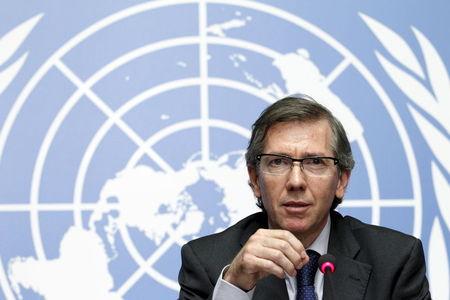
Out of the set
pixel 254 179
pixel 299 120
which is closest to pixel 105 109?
pixel 254 179

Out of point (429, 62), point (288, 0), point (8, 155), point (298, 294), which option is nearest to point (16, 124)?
point (8, 155)

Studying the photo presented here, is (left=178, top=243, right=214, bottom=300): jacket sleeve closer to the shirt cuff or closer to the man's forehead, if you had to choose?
the shirt cuff

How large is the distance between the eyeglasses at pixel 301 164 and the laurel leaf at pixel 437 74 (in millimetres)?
1202

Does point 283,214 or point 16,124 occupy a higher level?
point 16,124

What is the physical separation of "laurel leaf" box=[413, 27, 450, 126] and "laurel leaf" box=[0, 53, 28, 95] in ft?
6.19

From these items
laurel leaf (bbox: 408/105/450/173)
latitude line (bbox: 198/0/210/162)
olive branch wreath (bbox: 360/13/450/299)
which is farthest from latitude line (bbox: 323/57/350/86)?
latitude line (bbox: 198/0/210/162)

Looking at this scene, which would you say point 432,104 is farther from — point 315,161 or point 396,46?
point 315,161

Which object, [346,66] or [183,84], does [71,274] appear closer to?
[183,84]

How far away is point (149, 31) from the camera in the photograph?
321cm

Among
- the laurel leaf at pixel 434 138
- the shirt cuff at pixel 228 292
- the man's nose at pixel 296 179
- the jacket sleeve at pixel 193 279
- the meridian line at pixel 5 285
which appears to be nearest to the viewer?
the shirt cuff at pixel 228 292

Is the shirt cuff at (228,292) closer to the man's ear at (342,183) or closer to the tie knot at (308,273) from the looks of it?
the tie knot at (308,273)

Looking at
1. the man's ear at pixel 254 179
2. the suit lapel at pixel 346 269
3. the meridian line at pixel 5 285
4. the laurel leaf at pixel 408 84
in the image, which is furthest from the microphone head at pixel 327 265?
the meridian line at pixel 5 285

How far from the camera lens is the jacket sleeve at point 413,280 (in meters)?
2.22

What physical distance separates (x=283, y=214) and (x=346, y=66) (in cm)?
126
